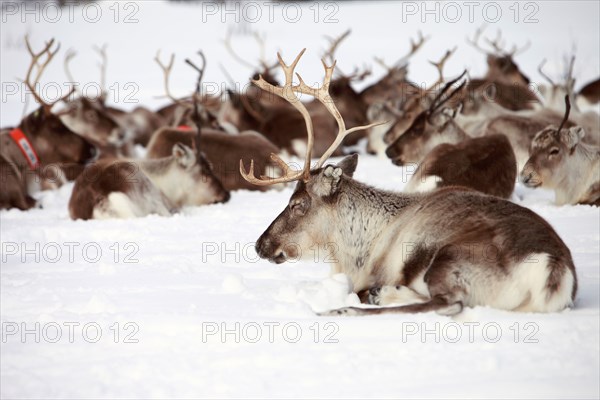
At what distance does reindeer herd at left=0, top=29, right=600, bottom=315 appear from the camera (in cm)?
430

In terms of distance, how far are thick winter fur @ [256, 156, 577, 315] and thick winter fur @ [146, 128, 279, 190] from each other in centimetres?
485

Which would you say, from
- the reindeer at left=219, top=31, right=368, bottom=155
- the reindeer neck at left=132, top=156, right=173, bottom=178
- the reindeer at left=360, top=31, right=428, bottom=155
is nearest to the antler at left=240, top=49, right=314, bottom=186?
the reindeer at left=360, top=31, right=428, bottom=155

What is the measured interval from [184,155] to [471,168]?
3126 mm

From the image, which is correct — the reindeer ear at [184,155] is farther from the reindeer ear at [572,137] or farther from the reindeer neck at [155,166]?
the reindeer ear at [572,137]

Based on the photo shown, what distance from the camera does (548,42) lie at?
28.2 metres

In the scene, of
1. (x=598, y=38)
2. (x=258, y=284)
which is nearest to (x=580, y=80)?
(x=598, y=38)

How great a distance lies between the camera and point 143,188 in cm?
841

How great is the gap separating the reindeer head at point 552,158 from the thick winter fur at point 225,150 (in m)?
3.39

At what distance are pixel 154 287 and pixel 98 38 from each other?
28060 mm

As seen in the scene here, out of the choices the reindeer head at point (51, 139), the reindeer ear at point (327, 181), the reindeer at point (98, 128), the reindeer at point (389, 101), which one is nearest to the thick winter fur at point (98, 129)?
the reindeer at point (98, 128)

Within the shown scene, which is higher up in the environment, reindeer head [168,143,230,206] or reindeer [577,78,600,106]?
reindeer [577,78,600,106]

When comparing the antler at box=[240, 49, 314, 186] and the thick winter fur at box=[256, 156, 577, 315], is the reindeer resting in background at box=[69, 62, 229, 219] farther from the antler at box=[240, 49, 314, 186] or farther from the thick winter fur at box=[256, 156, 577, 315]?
the thick winter fur at box=[256, 156, 577, 315]

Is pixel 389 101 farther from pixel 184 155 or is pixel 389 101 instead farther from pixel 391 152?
pixel 184 155

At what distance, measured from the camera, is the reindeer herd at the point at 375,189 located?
14.1 feet
